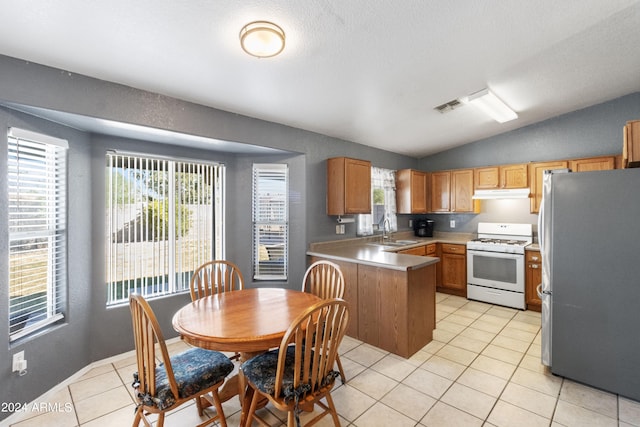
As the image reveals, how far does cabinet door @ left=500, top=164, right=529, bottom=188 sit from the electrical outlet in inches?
221

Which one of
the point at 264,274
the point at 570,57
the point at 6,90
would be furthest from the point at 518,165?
the point at 6,90

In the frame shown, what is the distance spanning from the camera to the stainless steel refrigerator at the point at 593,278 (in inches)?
79.2

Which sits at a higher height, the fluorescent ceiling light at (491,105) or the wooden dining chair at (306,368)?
the fluorescent ceiling light at (491,105)

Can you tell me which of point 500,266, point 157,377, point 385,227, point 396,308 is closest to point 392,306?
point 396,308

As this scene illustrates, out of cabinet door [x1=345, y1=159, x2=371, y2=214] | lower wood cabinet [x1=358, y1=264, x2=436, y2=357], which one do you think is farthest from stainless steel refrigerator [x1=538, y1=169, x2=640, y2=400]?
cabinet door [x1=345, y1=159, x2=371, y2=214]

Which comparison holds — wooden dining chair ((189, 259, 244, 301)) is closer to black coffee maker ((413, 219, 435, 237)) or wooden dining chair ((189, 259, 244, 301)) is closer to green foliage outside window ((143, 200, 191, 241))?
green foliage outside window ((143, 200, 191, 241))

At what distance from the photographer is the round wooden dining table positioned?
4.98ft

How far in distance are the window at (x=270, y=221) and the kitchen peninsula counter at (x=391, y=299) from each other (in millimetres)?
726

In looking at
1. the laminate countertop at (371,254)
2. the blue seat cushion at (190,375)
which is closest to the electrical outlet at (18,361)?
the blue seat cushion at (190,375)

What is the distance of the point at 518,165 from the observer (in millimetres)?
4168

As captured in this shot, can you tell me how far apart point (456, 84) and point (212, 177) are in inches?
109

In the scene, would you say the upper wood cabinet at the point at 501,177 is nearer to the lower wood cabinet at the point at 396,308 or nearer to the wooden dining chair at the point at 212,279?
the lower wood cabinet at the point at 396,308

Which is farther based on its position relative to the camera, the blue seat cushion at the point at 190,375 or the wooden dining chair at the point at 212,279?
the wooden dining chair at the point at 212,279

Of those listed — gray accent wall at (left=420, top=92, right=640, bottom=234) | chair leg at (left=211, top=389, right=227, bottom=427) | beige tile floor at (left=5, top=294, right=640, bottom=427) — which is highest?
gray accent wall at (left=420, top=92, right=640, bottom=234)
